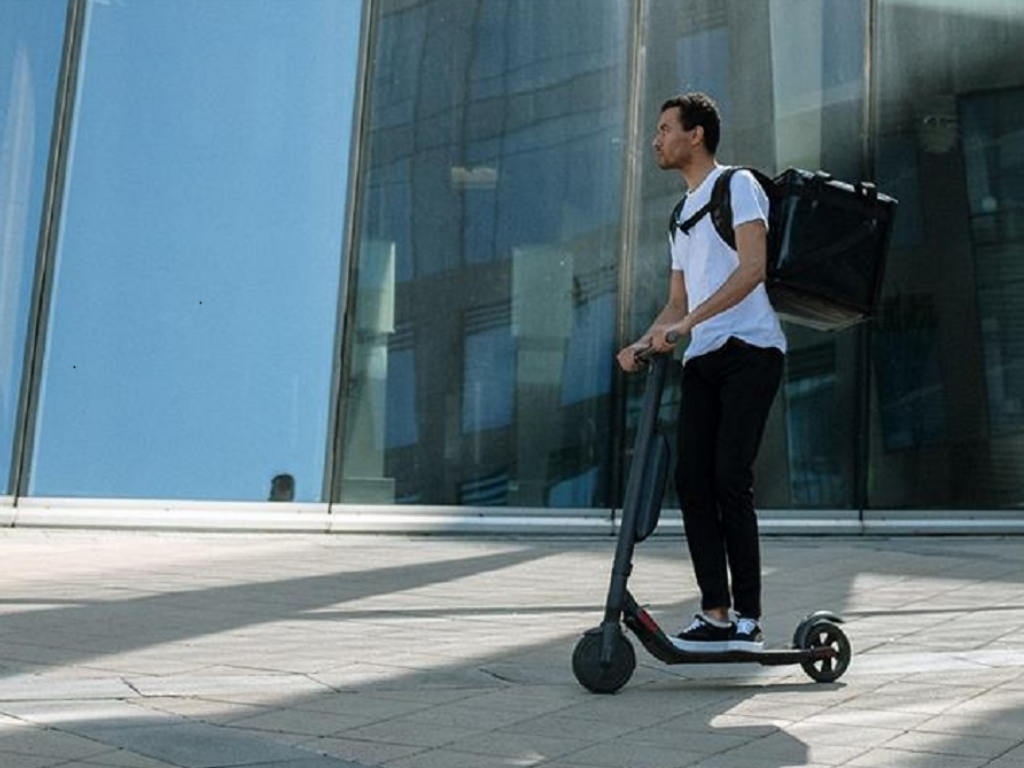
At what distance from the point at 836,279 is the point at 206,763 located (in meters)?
2.39

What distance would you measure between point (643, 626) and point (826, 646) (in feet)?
2.08

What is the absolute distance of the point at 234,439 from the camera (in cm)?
1146

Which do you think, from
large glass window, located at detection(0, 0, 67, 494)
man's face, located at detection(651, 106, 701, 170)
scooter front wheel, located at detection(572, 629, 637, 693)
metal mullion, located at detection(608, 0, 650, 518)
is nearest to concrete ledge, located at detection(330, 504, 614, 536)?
metal mullion, located at detection(608, 0, 650, 518)

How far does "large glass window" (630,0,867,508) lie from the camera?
12.6 m

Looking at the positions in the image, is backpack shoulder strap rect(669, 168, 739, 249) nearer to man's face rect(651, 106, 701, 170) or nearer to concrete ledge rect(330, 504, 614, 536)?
man's face rect(651, 106, 701, 170)

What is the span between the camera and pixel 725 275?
5.63m

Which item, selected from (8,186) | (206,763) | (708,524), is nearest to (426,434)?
(8,186)

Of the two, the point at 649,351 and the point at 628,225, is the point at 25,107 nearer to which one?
the point at 628,225

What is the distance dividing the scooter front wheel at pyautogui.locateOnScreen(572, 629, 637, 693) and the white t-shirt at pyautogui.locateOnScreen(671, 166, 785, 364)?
3.10ft

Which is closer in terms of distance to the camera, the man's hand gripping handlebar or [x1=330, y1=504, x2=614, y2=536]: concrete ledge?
the man's hand gripping handlebar

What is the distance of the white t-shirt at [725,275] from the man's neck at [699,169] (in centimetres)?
2

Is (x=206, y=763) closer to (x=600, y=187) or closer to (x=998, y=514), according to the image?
(x=600, y=187)

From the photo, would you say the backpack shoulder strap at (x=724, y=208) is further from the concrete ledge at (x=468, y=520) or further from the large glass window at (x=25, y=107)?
the large glass window at (x=25, y=107)

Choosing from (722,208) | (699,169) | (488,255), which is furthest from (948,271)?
(722,208)
